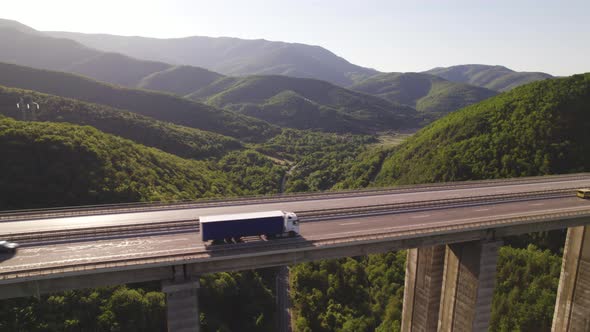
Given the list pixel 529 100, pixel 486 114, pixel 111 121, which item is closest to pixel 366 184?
pixel 486 114

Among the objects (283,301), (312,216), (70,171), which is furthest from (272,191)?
(312,216)

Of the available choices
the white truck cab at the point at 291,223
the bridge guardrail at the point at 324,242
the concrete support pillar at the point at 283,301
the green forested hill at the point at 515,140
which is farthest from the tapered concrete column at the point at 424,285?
the green forested hill at the point at 515,140

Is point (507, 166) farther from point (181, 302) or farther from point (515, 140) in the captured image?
point (181, 302)

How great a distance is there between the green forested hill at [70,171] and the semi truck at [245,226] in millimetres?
37311

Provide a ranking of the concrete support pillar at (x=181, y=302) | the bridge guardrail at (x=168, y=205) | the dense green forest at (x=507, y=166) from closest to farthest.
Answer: the concrete support pillar at (x=181, y=302) < the bridge guardrail at (x=168, y=205) < the dense green forest at (x=507, y=166)

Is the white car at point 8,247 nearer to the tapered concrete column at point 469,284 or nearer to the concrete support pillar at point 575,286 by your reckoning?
the tapered concrete column at point 469,284

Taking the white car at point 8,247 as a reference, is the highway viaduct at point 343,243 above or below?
below

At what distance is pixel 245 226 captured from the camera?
30703 millimetres

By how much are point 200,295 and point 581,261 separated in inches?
2328

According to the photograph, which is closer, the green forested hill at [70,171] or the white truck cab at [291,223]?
the white truck cab at [291,223]

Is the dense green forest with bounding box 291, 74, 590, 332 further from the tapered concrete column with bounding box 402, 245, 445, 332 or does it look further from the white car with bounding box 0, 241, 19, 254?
the white car with bounding box 0, 241, 19, 254

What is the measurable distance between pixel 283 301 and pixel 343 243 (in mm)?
45128

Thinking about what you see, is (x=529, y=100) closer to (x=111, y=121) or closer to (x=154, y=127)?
(x=154, y=127)

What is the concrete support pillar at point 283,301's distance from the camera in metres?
63.9
